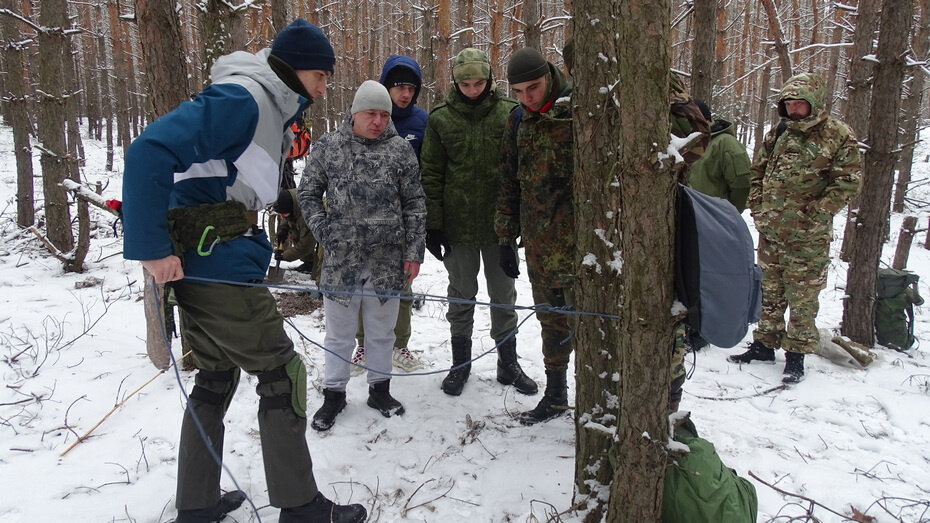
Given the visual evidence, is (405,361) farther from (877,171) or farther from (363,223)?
(877,171)

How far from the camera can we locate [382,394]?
3.35 metres

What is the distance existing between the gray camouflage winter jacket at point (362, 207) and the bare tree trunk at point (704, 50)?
3.05 m

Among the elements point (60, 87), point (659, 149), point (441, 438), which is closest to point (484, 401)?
point (441, 438)

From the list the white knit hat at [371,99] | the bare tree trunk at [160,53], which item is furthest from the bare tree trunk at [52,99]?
the white knit hat at [371,99]

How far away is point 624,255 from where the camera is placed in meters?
1.83

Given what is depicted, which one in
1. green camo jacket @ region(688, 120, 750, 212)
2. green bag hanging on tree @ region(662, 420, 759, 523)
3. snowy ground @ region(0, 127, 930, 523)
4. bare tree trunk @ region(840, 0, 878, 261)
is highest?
bare tree trunk @ region(840, 0, 878, 261)

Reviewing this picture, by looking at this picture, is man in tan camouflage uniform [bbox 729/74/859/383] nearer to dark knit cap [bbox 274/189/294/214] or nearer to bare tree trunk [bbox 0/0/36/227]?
dark knit cap [bbox 274/189/294/214]

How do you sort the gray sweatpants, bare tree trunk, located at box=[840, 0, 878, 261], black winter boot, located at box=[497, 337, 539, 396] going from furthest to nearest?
bare tree trunk, located at box=[840, 0, 878, 261]
black winter boot, located at box=[497, 337, 539, 396]
the gray sweatpants

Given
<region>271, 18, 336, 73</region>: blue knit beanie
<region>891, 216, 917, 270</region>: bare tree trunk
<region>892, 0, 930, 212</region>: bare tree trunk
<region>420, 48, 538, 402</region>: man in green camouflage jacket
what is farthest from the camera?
<region>892, 0, 930, 212</region>: bare tree trunk

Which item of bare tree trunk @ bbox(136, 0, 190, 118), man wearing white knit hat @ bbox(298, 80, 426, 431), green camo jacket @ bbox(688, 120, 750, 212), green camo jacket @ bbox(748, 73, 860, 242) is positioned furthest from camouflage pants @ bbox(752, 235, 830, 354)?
bare tree trunk @ bbox(136, 0, 190, 118)

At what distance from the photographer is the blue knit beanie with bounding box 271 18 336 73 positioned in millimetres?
2094

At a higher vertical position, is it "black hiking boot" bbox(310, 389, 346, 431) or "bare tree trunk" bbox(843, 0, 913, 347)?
"bare tree trunk" bbox(843, 0, 913, 347)

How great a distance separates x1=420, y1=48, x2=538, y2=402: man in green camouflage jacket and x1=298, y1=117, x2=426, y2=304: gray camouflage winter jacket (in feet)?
0.91

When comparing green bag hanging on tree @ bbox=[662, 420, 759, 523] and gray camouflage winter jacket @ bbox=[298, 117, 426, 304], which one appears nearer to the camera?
green bag hanging on tree @ bbox=[662, 420, 759, 523]
